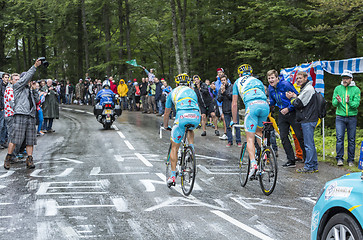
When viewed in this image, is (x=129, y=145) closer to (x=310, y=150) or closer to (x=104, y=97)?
(x=104, y=97)

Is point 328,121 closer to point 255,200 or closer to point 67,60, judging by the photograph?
point 255,200

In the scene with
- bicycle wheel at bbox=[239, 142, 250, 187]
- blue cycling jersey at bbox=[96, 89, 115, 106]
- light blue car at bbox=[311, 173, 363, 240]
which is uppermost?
blue cycling jersey at bbox=[96, 89, 115, 106]

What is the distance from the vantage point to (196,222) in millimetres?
6340

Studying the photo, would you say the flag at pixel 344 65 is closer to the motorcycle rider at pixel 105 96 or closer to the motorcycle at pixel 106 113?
the motorcycle at pixel 106 113

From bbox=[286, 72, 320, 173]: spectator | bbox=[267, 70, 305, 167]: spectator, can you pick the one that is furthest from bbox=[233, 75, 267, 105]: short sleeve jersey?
bbox=[267, 70, 305, 167]: spectator

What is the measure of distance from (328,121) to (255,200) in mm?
15672

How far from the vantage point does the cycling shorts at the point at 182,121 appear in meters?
8.40

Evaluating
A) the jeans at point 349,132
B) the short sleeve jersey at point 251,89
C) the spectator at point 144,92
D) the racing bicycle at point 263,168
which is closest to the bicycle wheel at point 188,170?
the racing bicycle at point 263,168

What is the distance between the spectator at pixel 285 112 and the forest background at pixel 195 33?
7167mm

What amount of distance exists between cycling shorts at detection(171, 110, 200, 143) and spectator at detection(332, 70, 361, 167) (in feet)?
15.2

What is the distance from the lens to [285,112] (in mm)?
11227

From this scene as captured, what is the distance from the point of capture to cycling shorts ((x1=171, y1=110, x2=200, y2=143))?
840 cm

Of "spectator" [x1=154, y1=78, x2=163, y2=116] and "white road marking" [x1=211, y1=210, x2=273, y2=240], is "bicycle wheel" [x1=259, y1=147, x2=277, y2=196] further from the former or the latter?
"spectator" [x1=154, y1=78, x2=163, y2=116]

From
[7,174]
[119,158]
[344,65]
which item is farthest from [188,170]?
[344,65]
